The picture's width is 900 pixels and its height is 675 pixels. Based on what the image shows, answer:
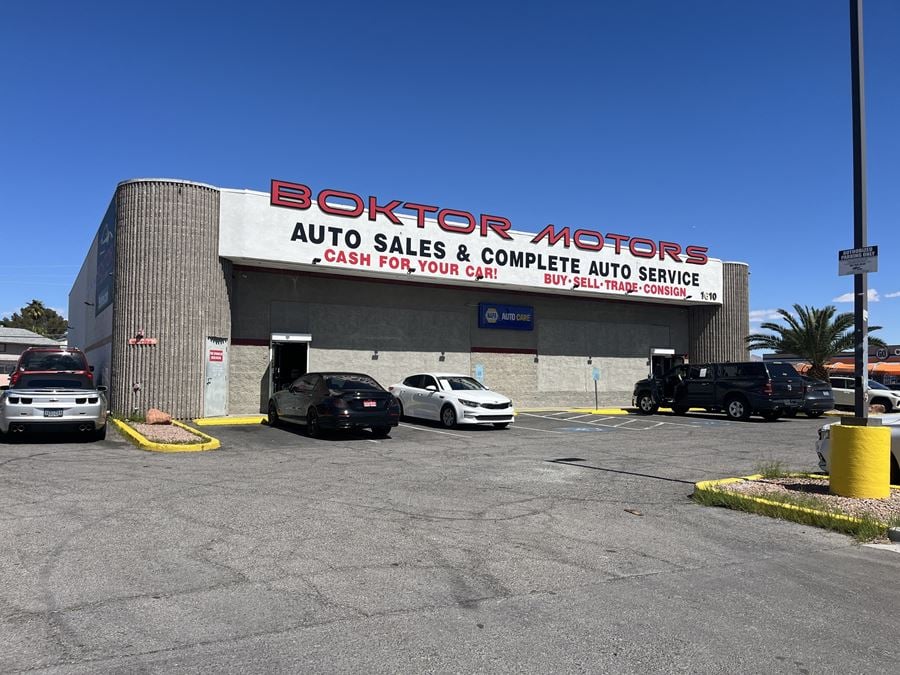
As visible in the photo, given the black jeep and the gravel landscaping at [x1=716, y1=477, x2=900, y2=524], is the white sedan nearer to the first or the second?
the black jeep

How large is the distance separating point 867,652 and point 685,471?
24.1ft

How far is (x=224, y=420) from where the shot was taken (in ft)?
63.3

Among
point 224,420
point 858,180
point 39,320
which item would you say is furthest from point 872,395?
point 39,320

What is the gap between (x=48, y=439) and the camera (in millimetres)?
14719

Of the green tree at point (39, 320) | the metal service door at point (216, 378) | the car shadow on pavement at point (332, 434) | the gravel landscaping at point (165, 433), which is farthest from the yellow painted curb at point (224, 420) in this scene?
the green tree at point (39, 320)

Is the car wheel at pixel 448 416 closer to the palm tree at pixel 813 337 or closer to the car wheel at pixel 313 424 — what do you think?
the car wheel at pixel 313 424

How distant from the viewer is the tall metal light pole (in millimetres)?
8675

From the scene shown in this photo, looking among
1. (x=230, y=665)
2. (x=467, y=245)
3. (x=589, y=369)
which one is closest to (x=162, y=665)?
(x=230, y=665)

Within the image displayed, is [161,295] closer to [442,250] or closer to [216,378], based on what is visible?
[216,378]

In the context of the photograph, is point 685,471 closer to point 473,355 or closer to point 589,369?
point 473,355

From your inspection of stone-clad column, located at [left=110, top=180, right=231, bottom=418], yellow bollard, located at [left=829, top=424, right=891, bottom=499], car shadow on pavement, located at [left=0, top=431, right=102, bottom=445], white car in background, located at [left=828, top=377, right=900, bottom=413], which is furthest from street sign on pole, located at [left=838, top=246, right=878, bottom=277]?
white car in background, located at [left=828, top=377, right=900, bottom=413]

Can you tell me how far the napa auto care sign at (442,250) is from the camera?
20750mm

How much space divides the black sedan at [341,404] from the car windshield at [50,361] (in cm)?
497

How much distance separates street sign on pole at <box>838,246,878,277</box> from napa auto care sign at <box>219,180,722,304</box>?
15506 mm
